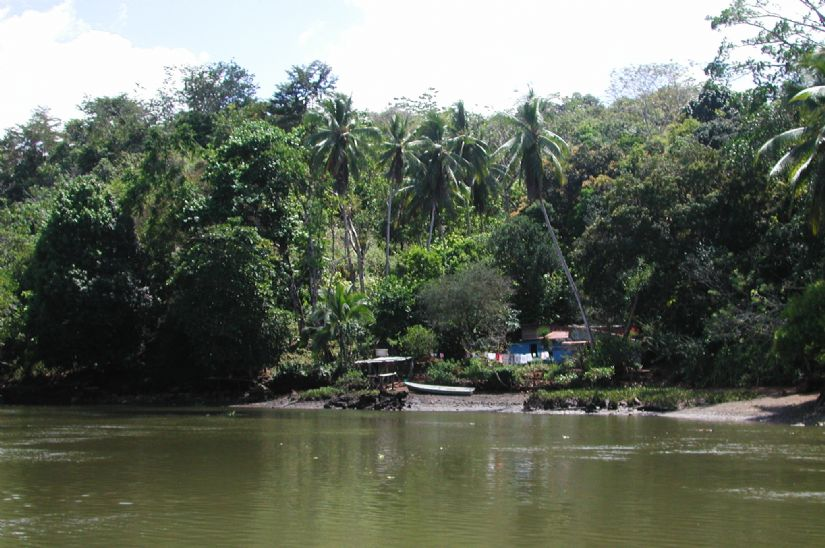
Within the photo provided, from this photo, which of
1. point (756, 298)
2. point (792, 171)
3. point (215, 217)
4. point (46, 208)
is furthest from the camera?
point (46, 208)

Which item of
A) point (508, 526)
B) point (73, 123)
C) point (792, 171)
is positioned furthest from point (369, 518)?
point (73, 123)

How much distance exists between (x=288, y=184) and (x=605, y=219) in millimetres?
16576

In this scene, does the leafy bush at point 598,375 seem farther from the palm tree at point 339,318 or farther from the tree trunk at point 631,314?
the palm tree at point 339,318

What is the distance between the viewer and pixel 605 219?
41.5 metres

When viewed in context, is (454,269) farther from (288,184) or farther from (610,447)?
(610,447)

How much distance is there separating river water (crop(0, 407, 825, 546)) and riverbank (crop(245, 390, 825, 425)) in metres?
2.39

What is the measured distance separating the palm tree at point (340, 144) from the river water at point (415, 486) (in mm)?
22315

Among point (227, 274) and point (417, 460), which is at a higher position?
point (227, 274)

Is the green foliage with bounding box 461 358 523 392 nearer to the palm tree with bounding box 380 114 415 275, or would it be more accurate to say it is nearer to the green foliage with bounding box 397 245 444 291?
the green foliage with bounding box 397 245 444 291

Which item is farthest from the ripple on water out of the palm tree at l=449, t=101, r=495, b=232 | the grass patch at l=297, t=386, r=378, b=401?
the palm tree at l=449, t=101, r=495, b=232

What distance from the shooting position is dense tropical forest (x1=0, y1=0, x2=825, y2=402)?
36750 mm

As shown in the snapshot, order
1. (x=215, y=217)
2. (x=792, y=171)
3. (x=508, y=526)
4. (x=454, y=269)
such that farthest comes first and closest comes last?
(x=454, y=269) → (x=215, y=217) → (x=792, y=171) → (x=508, y=526)

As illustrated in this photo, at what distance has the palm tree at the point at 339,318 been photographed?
43000mm

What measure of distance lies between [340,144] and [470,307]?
12.3 meters
